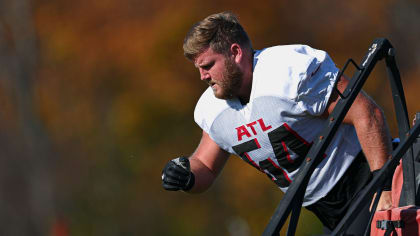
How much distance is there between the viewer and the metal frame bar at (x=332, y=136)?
3601 mm

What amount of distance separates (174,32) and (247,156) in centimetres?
1634

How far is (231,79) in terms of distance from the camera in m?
4.47

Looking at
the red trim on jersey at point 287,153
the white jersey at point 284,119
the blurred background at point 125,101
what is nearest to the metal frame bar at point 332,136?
the white jersey at point 284,119

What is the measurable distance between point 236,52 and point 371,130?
90cm

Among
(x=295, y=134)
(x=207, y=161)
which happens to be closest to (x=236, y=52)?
(x=295, y=134)

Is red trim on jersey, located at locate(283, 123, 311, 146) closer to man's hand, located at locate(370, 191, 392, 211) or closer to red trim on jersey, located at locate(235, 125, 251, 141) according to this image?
red trim on jersey, located at locate(235, 125, 251, 141)

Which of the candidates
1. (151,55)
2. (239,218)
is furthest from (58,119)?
(239,218)

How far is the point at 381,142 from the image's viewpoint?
14.0 ft

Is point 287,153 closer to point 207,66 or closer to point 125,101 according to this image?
point 207,66

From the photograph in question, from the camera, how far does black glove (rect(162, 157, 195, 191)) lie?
4.51m

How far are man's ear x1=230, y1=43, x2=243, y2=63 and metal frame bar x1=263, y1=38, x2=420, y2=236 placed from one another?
24.5 inches

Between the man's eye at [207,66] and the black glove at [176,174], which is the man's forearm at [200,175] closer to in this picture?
the black glove at [176,174]

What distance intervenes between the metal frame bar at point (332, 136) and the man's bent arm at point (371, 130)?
110mm

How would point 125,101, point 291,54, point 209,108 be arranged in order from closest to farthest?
point 291,54, point 209,108, point 125,101
